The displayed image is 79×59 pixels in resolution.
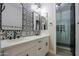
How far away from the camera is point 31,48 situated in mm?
1261

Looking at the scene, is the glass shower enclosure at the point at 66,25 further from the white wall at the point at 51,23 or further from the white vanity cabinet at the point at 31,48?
the white vanity cabinet at the point at 31,48

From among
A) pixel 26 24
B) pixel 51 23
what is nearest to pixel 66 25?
pixel 51 23

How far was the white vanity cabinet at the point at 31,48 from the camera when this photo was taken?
1018 mm

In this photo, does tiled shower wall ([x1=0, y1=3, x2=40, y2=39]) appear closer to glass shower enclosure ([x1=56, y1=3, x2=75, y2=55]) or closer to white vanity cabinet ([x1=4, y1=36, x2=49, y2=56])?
white vanity cabinet ([x1=4, y1=36, x2=49, y2=56])

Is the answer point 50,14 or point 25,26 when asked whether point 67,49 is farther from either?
point 25,26

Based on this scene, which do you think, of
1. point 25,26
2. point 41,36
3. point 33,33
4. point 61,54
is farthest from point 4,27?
point 61,54

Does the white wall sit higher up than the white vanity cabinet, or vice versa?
the white wall

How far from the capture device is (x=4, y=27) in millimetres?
1177

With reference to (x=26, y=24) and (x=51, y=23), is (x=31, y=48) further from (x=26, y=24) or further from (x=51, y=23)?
(x=51, y=23)

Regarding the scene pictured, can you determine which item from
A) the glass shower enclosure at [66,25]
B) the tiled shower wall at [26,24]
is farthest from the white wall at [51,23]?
the tiled shower wall at [26,24]

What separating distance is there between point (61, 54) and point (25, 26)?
75cm

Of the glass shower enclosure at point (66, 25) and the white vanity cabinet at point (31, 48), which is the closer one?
the white vanity cabinet at point (31, 48)

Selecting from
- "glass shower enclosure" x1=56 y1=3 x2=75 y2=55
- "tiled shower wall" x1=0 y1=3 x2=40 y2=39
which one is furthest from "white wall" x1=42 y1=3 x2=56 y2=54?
"tiled shower wall" x1=0 y1=3 x2=40 y2=39

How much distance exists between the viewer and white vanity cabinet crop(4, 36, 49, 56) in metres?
1.02
